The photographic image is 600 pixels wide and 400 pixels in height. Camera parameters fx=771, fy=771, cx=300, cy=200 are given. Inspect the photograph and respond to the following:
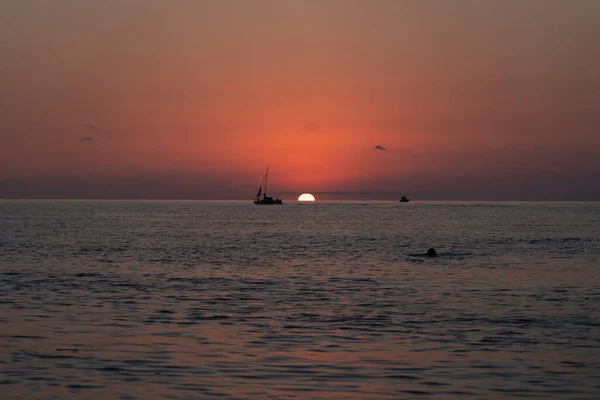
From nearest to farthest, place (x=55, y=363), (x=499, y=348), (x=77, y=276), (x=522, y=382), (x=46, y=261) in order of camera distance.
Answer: (x=522, y=382), (x=55, y=363), (x=499, y=348), (x=77, y=276), (x=46, y=261)

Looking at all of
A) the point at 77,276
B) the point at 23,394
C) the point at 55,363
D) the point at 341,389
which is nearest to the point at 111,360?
the point at 55,363

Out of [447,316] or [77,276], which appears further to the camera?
[77,276]

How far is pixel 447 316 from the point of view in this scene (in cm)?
2611

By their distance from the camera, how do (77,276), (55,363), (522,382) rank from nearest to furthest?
(522,382) < (55,363) < (77,276)

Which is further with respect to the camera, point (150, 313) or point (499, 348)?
point (150, 313)

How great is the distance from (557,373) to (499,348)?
113 inches

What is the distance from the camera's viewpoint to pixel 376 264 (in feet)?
164

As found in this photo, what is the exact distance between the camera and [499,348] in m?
20.3

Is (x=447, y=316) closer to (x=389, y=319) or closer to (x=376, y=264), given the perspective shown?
(x=389, y=319)

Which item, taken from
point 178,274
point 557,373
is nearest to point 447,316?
point 557,373

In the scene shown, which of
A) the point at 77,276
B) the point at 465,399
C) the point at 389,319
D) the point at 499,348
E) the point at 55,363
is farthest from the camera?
the point at 77,276

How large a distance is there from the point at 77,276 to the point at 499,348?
2545 cm

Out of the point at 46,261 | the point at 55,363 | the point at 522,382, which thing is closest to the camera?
the point at 522,382

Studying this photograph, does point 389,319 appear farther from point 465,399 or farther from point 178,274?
point 178,274
